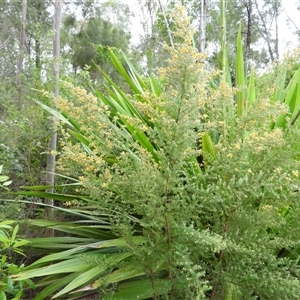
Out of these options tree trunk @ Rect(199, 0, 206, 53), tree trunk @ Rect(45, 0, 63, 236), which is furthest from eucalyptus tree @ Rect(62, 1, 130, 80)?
tree trunk @ Rect(199, 0, 206, 53)

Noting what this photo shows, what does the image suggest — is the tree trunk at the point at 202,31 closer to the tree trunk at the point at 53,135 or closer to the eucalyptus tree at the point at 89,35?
the tree trunk at the point at 53,135

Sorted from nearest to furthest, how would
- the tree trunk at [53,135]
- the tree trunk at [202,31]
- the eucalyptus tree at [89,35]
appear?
the tree trunk at [202,31] < the tree trunk at [53,135] < the eucalyptus tree at [89,35]

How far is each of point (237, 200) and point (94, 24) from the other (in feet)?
27.9

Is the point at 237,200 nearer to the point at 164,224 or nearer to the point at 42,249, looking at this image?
the point at 164,224

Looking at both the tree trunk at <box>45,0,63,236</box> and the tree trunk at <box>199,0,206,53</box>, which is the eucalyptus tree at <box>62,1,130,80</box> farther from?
the tree trunk at <box>199,0,206,53</box>

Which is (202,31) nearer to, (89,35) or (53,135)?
(53,135)

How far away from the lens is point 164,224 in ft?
3.26

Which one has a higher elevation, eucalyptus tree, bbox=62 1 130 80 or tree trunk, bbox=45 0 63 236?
eucalyptus tree, bbox=62 1 130 80

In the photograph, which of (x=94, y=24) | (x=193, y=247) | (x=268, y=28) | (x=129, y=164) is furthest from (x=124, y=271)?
(x=268, y=28)

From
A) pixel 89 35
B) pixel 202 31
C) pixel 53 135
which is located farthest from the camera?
pixel 89 35

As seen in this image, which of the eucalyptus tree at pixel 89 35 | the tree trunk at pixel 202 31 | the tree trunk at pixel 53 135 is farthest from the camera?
the eucalyptus tree at pixel 89 35

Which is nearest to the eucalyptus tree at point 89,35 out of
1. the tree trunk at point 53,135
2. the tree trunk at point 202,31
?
the tree trunk at point 53,135

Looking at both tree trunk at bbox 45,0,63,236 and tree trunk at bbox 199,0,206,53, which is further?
tree trunk at bbox 45,0,63,236

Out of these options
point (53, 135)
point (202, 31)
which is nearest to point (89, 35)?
point (53, 135)
